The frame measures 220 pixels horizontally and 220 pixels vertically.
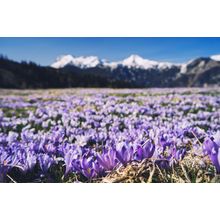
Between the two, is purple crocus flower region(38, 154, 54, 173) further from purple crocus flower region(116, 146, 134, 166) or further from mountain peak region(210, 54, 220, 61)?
mountain peak region(210, 54, 220, 61)

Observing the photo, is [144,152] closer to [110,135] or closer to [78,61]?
[110,135]

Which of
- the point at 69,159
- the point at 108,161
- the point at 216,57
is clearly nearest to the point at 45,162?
the point at 69,159

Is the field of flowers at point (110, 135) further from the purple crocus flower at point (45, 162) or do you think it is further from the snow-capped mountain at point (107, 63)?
the snow-capped mountain at point (107, 63)

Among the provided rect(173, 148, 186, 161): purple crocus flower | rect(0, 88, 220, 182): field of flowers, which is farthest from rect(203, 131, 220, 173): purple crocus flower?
rect(173, 148, 186, 161): purple crocus flower

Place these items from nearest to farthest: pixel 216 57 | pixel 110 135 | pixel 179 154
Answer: pixel 179 154 < pixel 110 135 < pixel 216 57

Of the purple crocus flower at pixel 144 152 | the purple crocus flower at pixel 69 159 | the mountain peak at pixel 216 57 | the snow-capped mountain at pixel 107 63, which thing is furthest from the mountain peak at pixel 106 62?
the purple crocus flower at pixel 144 152
